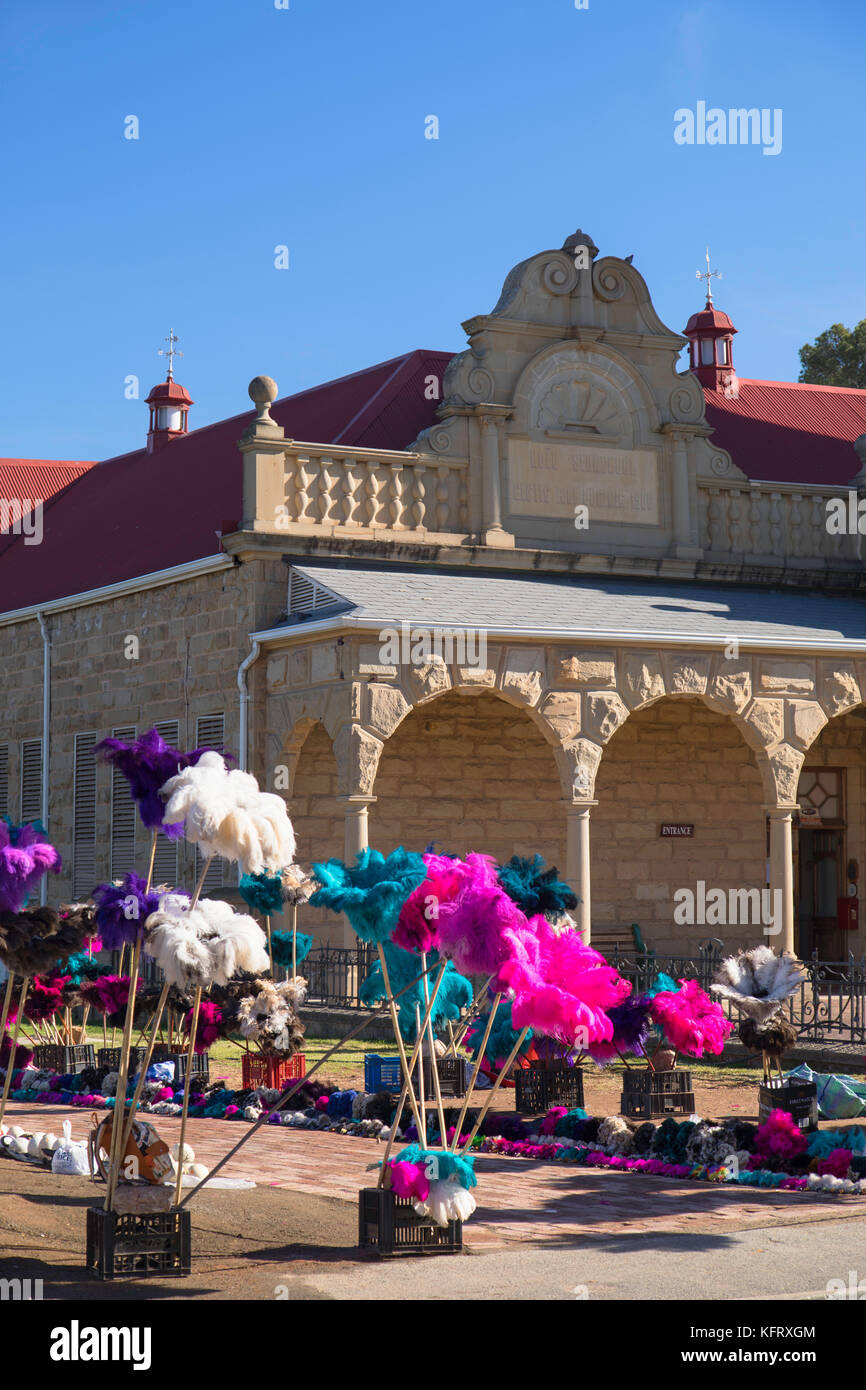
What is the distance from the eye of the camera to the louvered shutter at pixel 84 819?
25.3 meters

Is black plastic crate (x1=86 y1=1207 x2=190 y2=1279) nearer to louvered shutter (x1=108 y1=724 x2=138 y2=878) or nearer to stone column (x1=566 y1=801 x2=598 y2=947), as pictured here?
stone column (x1=566 y1=801 x2=598 y2=947)

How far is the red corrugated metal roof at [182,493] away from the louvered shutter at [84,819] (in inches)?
88.4

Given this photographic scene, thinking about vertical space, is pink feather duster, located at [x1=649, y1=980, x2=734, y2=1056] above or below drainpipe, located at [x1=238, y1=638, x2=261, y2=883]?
below

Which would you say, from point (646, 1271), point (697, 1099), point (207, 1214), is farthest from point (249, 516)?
point (646, 1271)

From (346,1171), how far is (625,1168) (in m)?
1.77

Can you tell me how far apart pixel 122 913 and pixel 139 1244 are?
57.7 inches

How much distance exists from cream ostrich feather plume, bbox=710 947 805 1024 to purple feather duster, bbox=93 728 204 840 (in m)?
6.25

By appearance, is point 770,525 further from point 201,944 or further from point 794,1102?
point 201,944

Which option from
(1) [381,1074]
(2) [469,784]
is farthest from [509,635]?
(1) [381,1074]

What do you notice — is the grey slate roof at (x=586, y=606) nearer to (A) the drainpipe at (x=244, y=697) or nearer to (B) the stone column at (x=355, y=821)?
(A) the drainpipe at (x=244, y=697)

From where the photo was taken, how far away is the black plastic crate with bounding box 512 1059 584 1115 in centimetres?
1367

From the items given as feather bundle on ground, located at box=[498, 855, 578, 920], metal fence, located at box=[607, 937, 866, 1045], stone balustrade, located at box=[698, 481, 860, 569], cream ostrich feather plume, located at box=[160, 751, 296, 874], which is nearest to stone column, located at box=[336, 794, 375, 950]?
metal fence, located at box=[607, 937, 866, 1045]

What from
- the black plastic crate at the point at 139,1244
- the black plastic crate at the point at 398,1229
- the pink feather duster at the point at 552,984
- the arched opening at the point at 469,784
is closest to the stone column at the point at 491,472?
the arched opening at the point at 469,784

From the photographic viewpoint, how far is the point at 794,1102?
11906 millimetres
